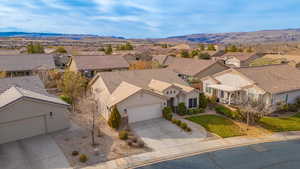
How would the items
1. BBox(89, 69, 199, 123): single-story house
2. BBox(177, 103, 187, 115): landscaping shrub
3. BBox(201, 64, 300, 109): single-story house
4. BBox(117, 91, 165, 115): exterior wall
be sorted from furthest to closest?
1. BBox(201, 64, 300, 109): single-story house
2. BBox(177, 103, 187, 115): landscaping shrub
3. BBox(89, 69, 199, 123): single-story house
4. BBox(117, 91, 165, 115): exterior wall

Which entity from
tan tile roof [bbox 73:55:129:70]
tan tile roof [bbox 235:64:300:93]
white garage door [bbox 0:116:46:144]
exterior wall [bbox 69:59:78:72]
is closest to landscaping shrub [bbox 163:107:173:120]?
white garage door [bbox 0:116:46:144]

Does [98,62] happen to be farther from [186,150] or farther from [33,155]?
[186,150]

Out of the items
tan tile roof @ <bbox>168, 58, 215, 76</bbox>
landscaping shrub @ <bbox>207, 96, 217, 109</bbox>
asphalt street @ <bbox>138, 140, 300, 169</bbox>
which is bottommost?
asphalt street @ <bbox>138, 140, 300, 169</bbox>

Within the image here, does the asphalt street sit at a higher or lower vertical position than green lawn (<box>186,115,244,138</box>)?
lower

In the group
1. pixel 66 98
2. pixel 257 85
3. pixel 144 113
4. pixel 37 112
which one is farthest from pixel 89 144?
pixel 257 85

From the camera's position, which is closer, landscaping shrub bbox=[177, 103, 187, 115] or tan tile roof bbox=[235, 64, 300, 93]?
landscaping shrub bbox=[177, 103, 187, 115]

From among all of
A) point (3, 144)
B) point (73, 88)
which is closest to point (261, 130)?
point (73, 88)

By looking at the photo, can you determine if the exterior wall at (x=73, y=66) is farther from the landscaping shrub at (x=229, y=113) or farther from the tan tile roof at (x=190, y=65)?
the landscaping shrub at (x=229, y=113)

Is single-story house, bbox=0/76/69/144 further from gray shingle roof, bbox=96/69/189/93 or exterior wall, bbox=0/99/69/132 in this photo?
gray shingle roof, bbox=96/69/189/93

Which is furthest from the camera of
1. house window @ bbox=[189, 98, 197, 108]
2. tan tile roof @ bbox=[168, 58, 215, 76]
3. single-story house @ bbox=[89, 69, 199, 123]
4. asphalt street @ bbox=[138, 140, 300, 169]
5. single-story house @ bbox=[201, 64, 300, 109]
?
tan tile roof @ bbox=[168, 58, 215, 76]
